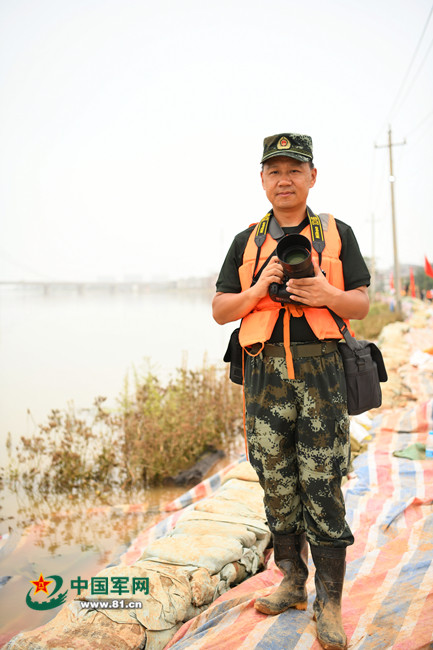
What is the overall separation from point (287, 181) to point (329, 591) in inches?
60.0

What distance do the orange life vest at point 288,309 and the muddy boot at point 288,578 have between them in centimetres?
71

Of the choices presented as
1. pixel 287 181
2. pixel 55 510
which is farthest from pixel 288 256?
Result: pixel 55 510

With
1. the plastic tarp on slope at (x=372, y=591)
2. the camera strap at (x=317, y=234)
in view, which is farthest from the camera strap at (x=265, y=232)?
the plastic tarp on slope at (x=372, y=591)

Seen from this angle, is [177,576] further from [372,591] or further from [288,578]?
[372,591]

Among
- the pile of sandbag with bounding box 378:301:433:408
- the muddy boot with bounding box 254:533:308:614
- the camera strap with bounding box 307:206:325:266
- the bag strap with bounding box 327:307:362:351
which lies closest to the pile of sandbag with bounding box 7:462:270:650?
the muddy boot with bounding box 254:533:308:614

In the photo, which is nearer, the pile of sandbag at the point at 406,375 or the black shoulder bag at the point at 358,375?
the black shoulder bag at the point at 358,375

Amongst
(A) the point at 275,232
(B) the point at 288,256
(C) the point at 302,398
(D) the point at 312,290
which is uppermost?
(A) the point at 275,232

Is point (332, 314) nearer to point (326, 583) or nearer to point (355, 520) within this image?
point (326, 583)

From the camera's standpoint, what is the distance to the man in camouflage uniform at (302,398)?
5.62 feet

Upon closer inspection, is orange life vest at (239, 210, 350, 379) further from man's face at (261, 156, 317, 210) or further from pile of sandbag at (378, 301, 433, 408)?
pile of sandbag at (378, 301, 433, 408)

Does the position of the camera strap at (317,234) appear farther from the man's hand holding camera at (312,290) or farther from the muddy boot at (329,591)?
the muddy boot at (329,591)

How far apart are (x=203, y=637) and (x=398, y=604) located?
812mm

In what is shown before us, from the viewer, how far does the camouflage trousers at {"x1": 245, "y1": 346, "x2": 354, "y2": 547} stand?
1715mm

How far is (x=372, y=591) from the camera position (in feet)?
7.00
